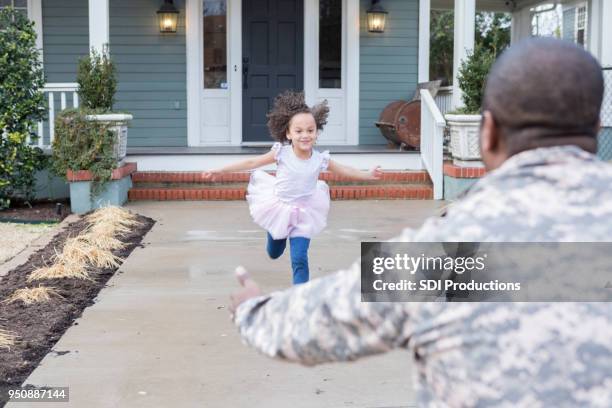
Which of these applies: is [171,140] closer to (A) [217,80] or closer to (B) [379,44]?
(A) [217,80]

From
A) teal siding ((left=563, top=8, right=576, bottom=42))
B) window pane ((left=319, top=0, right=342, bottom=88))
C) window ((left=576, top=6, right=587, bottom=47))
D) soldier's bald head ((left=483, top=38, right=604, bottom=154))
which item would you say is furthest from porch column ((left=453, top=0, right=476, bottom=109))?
soldier's bald head ((left=483, top=38, right=604, bottom=154))

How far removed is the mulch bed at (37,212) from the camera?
9.15 meters

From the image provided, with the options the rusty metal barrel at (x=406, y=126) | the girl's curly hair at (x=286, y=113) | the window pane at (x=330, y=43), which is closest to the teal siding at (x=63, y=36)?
the window pane at (x=330, y=43)

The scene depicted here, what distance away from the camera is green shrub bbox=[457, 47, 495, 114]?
32.8 feet

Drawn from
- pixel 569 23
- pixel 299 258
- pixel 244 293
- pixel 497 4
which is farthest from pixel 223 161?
pixel 569 23

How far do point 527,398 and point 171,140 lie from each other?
38.3ft

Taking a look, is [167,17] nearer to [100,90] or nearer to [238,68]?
[238,68]

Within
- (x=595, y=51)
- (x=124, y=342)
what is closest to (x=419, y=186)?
(x=595, y=51)

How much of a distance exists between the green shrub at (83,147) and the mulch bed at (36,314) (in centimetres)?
233

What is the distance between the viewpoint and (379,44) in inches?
507

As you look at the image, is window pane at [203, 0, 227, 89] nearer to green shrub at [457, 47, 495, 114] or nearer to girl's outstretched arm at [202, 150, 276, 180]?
green shrub at [457, 47, 495, 114]

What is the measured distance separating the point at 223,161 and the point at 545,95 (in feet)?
32.4

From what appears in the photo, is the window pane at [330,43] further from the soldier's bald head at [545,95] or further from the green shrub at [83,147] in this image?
the soldier's bald head at [545,95]

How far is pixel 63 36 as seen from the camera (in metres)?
12.3
